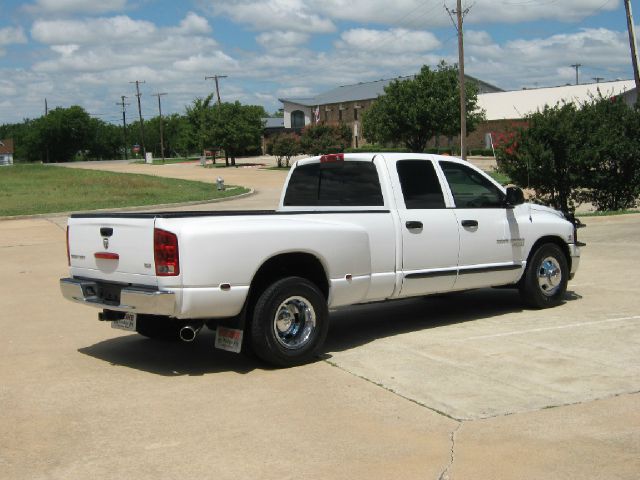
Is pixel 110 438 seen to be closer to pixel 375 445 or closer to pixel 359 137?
pixel 375 445

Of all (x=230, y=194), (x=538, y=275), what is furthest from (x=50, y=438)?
(x=230, y=194)

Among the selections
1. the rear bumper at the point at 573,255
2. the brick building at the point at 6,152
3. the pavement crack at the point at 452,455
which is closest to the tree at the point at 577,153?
the rear bumper at the point at 573,255

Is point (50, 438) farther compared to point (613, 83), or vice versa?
point (613, 83)

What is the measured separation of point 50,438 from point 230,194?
31.5 metres

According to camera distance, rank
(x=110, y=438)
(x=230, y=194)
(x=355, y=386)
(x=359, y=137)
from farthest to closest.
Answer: (x=359, y=137) → (x=230, y=194) → (x=355, y=386) → (x=110, y=438)

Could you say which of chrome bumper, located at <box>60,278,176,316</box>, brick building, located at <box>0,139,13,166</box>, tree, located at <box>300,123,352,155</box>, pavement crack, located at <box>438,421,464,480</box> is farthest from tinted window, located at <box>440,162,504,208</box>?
brick building, located at <box>0,139,13,166</box>

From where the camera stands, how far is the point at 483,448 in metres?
5.21

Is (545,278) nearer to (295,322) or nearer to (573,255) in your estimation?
(573,255)

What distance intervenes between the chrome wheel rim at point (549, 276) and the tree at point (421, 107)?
167ft

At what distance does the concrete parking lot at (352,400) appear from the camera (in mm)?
5059

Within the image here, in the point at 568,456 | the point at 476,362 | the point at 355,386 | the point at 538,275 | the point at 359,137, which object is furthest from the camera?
the point at 359,137

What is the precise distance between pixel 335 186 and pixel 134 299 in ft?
9.02

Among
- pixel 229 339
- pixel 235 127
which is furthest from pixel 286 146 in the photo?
pixel 229 339

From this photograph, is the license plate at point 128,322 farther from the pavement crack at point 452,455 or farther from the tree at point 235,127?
the tree at point 235,127
